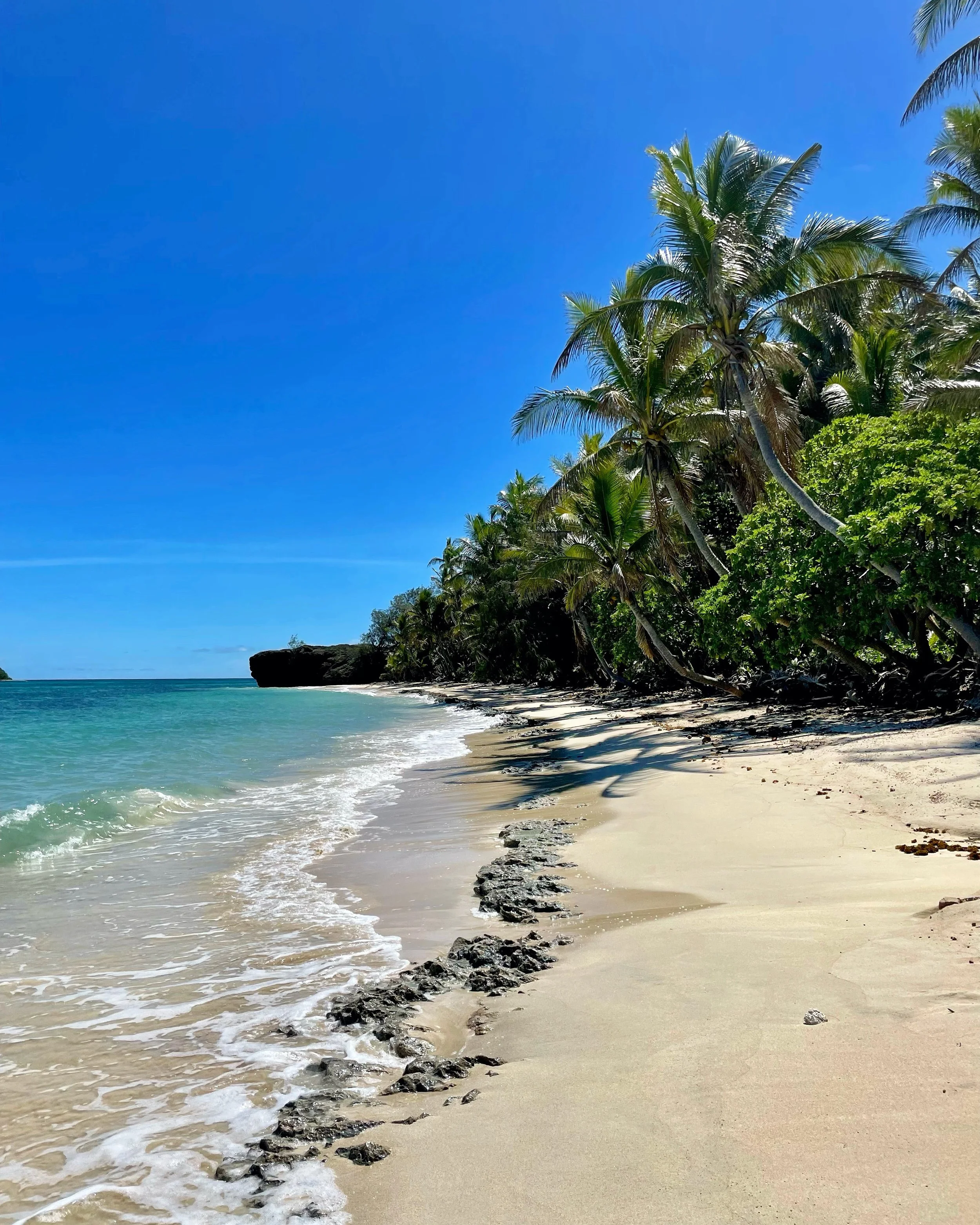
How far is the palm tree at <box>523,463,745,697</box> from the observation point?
22281 mm

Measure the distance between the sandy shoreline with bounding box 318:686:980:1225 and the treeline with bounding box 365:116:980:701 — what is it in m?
6.74

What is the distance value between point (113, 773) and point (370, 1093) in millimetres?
14569

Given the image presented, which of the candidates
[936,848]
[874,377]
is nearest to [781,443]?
[874,377]

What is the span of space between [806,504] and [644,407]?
23.2 feet

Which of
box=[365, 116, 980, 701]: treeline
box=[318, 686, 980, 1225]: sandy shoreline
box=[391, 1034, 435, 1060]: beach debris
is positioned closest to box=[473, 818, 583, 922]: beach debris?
box=[318, 686, 980, 1225]: sandy shoreline

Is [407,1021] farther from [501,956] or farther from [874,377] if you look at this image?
[874,377]

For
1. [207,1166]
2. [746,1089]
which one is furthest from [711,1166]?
[207,1166]

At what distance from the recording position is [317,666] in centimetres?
10556

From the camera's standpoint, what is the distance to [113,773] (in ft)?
51.3

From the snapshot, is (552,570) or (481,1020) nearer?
(481,1020)

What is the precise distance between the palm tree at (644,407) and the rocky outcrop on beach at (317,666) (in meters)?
82.0

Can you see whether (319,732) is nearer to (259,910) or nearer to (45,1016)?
(259,910)

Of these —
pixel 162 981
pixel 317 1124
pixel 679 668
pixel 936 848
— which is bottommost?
pixel 162 981

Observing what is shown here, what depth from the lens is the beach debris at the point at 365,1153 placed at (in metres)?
2.61
